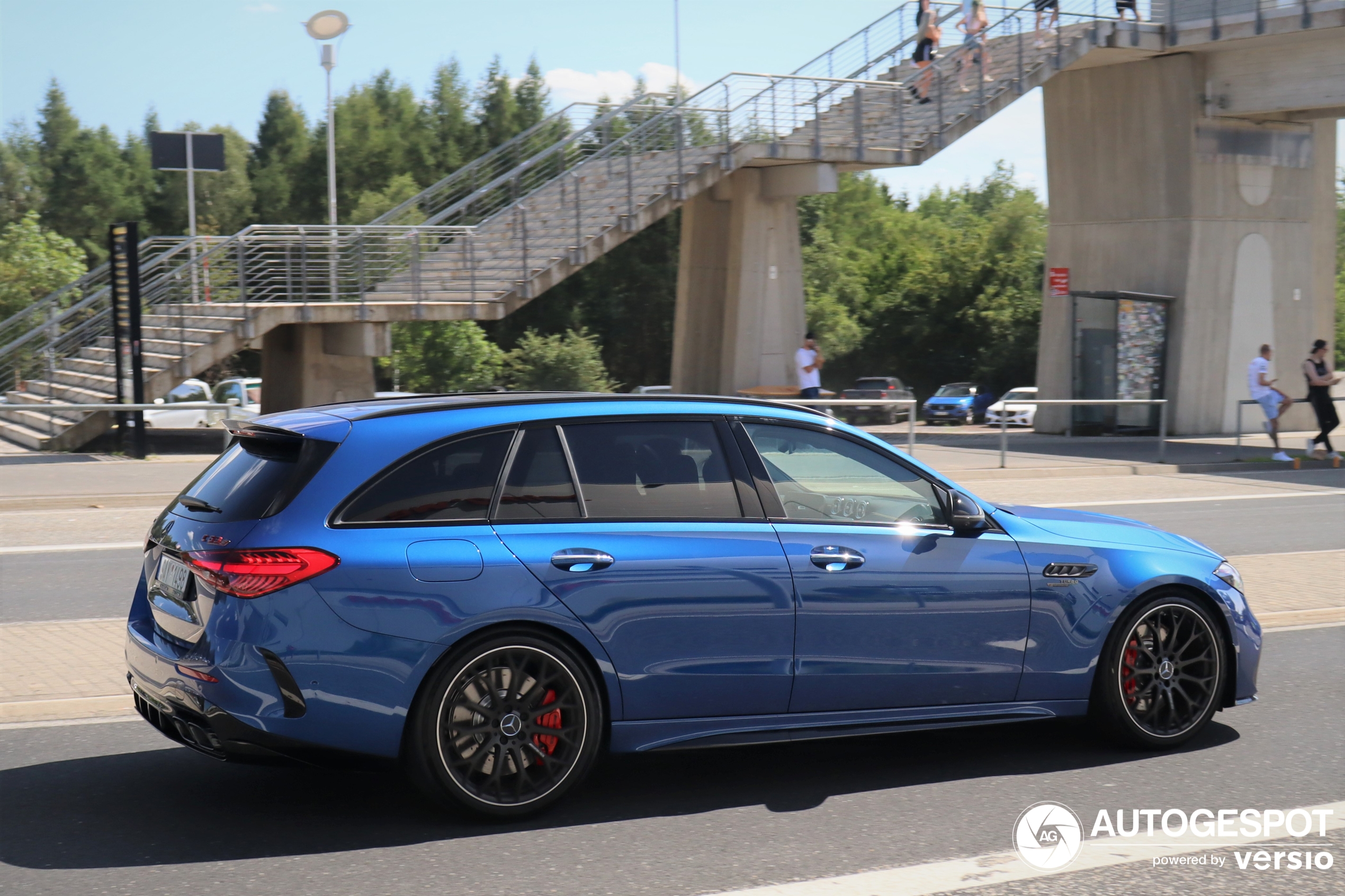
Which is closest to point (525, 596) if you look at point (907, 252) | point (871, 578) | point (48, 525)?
point (871, 578)

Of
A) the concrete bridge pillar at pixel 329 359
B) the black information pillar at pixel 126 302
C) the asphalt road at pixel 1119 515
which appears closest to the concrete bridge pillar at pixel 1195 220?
the asphalt road at pixel 1119 515

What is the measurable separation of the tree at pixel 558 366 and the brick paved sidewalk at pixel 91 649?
32836 mm

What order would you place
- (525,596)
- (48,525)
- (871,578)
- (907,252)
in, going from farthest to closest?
(907,252) < (48,525) < (871,578) < (525,596)

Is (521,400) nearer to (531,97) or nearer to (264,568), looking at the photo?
(264,568)

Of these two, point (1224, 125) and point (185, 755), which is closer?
point (185, 755)

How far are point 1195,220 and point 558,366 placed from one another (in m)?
21.5

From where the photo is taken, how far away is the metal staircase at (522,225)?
24.4 metres

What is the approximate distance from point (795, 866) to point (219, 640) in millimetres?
2028

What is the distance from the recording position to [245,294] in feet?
81.1

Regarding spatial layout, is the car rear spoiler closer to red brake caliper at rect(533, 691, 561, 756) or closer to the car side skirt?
red brake caliper at rect(533, 691, 561, 756)

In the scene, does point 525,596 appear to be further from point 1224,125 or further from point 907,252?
point 907,252

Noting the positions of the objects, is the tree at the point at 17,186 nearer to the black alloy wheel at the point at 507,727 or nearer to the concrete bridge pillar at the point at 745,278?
the concrete bridge pillar at the point at 745,278

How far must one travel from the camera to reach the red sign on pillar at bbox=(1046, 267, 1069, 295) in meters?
29.8

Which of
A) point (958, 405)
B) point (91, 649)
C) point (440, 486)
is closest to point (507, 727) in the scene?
point (440, 486)
